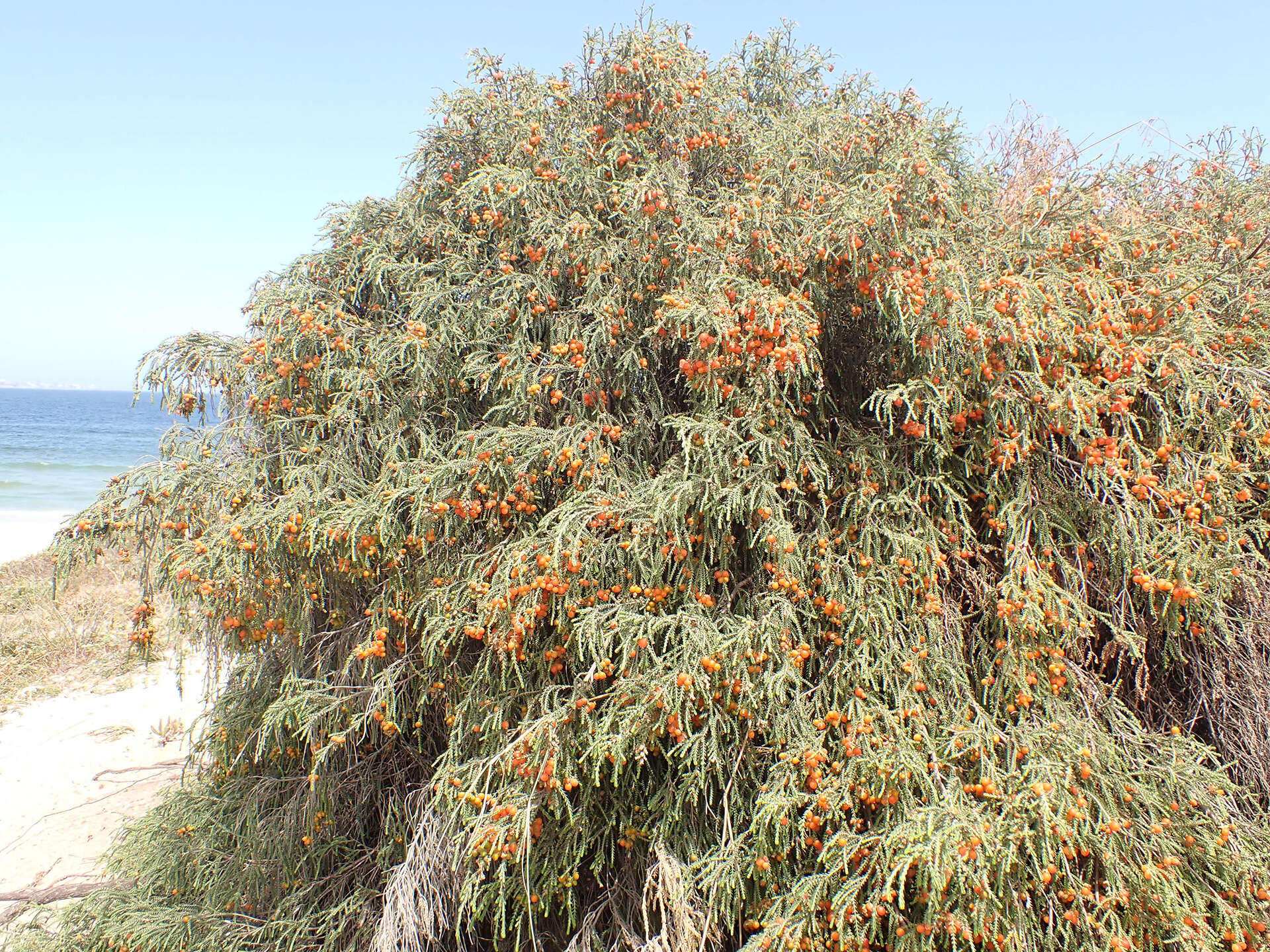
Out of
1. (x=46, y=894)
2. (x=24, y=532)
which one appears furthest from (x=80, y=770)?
(x=24, y=532)

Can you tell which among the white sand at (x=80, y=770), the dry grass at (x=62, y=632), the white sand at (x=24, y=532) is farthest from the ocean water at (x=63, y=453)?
the white sand at (x=80, y=770)

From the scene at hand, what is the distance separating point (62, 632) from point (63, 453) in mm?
30394

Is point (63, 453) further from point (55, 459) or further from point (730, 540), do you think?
point (730, 540)

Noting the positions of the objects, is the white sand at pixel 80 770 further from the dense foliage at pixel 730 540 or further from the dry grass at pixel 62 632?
the dense foliage at pixel 730 540

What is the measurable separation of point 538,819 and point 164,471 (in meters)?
2.32

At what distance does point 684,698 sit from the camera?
Result: 2.73 meters

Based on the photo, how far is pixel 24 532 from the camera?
51.8ft

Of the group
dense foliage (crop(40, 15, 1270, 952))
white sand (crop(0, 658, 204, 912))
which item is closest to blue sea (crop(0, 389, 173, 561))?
dense foliage (crop(40, 15, 1270, 952))

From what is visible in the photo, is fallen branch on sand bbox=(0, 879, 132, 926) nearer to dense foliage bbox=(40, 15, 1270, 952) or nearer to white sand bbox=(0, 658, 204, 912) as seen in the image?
white sand bbox=(0, 658, 204, 912)

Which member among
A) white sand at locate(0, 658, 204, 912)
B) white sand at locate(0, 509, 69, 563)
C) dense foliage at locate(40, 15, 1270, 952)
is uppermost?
dense foliage at locate(40, 15, 1270, 952)

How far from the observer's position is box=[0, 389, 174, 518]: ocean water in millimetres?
21344

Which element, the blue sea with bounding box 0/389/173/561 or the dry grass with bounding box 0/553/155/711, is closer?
the dry grass with bounding box 0/553/155/711

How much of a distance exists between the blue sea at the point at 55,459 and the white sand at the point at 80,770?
2.00m

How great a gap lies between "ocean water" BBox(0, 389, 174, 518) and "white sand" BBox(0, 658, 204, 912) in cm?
247
